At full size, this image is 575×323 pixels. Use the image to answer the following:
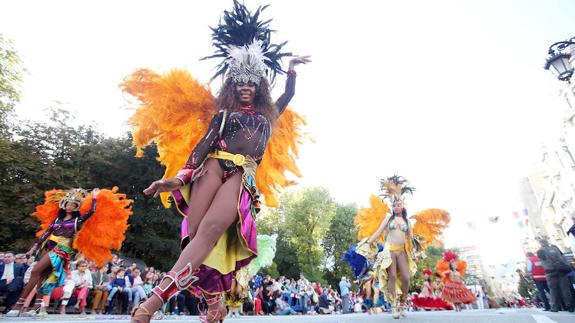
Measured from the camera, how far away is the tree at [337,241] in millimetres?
37125

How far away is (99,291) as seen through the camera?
11.0 metres

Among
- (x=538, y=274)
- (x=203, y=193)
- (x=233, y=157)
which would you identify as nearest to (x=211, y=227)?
(x=203, y=193)

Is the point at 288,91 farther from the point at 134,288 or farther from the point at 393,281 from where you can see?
the point at 134,288

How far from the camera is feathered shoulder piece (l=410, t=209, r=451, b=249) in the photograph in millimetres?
7898

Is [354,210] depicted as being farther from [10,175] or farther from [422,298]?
[10,175]

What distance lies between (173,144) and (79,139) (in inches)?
885

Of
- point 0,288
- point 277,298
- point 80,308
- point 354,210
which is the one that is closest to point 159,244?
point 277,298

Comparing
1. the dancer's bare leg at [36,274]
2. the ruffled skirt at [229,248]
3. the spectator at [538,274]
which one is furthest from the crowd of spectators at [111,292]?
the spectator at [538,274]

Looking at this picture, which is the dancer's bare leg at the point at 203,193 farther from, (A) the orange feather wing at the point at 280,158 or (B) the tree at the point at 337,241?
(B) the tree at the point at 337,241

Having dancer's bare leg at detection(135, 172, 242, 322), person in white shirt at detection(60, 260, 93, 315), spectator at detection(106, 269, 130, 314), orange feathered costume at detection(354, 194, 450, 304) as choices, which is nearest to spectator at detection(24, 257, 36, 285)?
person in white shirt at detection(60, 260, 93, 315)

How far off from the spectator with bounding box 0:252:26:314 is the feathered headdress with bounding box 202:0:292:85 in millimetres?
9577

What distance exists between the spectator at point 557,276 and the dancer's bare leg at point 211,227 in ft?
31.1

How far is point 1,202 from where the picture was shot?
16.8 metres

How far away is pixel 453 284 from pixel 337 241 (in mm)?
25121
